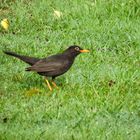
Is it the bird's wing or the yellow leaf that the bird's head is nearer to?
the bird's wing

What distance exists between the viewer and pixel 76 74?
1041 cm

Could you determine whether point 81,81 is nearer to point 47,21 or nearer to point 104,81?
point 104,81

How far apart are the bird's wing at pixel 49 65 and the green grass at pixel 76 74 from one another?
0.90 feet

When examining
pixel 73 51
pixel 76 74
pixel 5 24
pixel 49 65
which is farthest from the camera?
pixel 5 24

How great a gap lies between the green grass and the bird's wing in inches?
10.8

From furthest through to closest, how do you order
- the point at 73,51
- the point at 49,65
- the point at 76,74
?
1. the point at 76,74
2. the point at 73,51
3. the point at 49,65

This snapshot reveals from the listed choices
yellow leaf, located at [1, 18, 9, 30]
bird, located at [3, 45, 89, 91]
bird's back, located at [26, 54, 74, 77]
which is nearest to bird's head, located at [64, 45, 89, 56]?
bird, located at [3, 45, 89, 91]

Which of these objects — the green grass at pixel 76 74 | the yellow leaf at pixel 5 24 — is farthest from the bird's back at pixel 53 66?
the yellow leaf at pixel 5 24

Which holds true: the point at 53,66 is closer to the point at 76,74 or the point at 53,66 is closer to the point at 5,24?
the point at 76,74

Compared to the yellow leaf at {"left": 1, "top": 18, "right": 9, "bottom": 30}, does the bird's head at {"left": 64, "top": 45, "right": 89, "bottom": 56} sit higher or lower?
higher

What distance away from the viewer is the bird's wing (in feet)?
32.1

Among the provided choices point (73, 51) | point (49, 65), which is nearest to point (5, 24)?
point (73, 51)

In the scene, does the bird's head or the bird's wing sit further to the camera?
the bird's head

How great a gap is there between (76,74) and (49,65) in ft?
2.13
